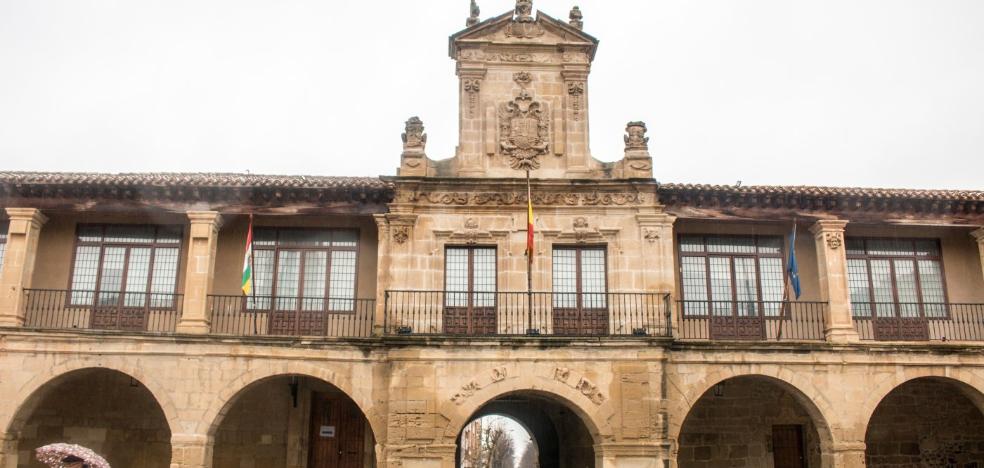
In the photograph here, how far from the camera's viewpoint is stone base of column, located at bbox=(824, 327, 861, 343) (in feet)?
56.1

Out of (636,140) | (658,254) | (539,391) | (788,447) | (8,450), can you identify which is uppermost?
(636,140)

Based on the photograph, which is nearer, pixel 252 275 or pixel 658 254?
pixel 658 254

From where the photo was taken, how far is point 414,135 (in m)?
17.7

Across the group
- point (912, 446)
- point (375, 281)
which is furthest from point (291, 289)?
point (912, 446)

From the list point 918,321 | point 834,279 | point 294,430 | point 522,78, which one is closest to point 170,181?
point 294,430

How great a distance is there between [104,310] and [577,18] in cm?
1177

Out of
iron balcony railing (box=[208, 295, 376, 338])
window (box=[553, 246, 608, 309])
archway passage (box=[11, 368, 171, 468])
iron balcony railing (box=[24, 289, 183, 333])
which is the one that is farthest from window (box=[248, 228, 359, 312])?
window (box=[553, 246, 608, 309])

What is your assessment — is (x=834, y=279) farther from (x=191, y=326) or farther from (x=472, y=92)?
(x=191, y=326)

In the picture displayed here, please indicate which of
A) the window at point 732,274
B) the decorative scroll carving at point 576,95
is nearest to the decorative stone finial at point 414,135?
the decorative scroll carving at point 576,95

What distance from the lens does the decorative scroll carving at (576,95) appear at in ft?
59.6

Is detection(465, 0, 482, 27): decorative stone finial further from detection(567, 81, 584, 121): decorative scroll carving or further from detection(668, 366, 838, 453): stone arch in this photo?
detection(668, 366, 838, 453): stone arch

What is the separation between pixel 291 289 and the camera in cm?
1798

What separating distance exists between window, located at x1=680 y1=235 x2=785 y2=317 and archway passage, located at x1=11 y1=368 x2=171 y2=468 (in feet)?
38.3

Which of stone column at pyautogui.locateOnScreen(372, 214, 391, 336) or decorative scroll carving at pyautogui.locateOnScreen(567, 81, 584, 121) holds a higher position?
decorative scroll carving at pyautogui.locateOnScreen(567, 81, 584, 121)
